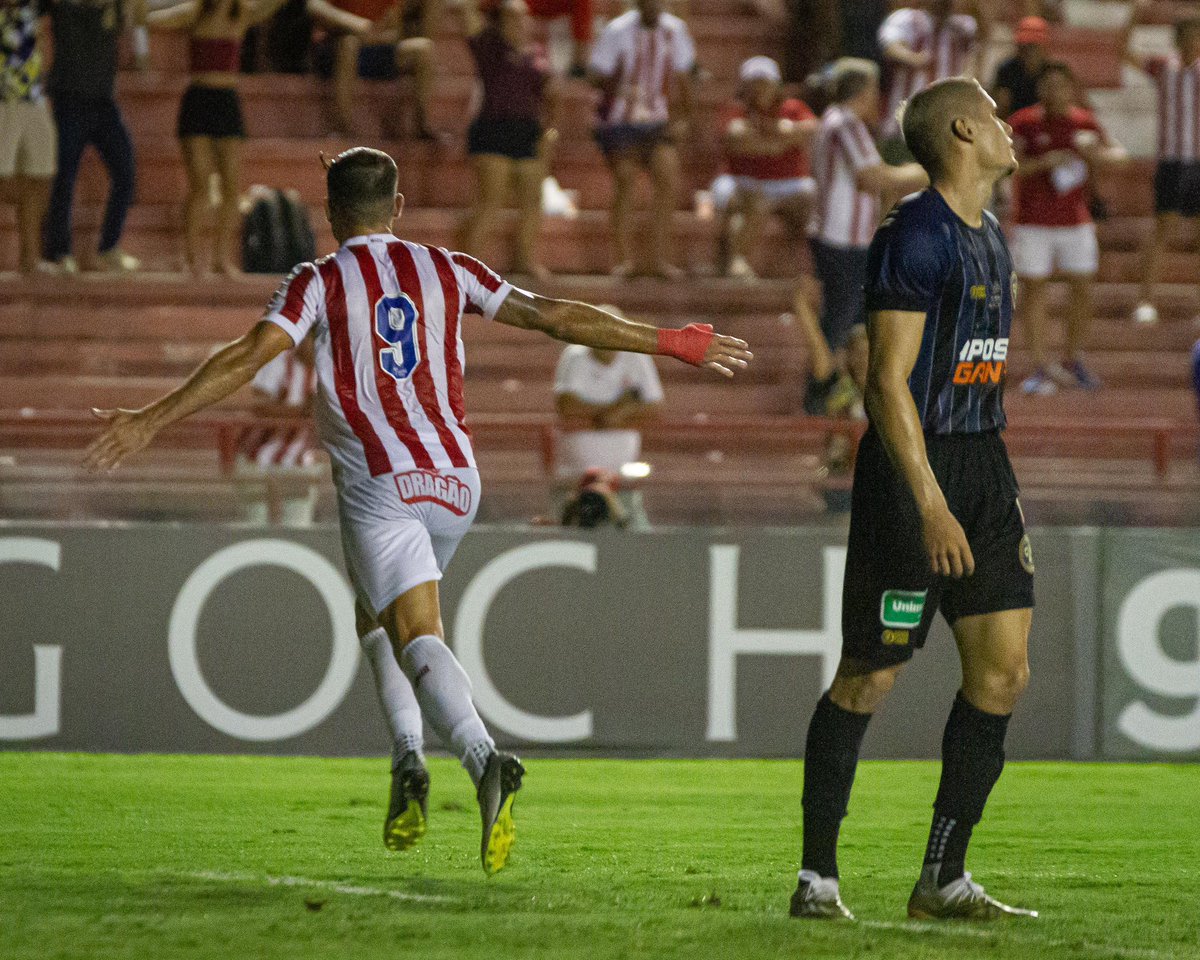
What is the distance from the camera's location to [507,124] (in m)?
13.5

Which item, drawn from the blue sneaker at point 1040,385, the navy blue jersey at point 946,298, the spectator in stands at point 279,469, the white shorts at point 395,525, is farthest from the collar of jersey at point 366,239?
the blue sneaker at point 1040,385

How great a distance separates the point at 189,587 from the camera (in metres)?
9.57

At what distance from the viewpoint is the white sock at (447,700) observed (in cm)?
577

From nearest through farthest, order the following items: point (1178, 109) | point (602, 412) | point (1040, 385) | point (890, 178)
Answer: point (602, 412)
point (890, 178)
point (1040, 385)
point (1178, 109)

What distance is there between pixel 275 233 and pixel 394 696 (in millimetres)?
7941

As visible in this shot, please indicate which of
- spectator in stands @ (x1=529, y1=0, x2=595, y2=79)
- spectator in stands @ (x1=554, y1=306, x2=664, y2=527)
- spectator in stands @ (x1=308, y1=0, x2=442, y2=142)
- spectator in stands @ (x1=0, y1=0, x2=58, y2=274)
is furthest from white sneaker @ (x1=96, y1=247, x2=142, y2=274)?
spectator in stands @ (x1=554, y1=306, x2=664, y2=527)

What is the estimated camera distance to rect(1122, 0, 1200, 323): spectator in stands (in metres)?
14.3

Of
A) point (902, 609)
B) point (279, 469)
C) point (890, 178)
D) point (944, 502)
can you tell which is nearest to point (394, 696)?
point (902, 609)

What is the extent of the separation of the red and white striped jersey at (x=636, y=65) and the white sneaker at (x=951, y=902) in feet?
29.5

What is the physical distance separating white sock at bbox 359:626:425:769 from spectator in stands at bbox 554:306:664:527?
363 cm

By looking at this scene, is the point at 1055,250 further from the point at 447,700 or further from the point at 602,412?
the point at 447,700

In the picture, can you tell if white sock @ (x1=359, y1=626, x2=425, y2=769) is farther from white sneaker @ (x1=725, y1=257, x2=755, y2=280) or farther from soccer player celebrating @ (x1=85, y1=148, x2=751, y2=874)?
white sneaker @ (x1=725, y1=257, x2=755, y2=280)

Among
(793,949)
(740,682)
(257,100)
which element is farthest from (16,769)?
(257,100)

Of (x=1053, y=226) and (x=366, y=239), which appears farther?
(x=1053, y=226)
